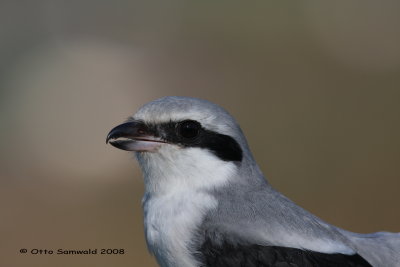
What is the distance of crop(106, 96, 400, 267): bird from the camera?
2.10 metres

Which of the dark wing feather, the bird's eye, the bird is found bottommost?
the dark wing feather

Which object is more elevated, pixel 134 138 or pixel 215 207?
pixel 134 138

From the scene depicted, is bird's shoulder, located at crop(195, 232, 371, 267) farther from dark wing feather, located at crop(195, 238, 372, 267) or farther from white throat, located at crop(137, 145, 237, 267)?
white throat, located at crop(137, 145, 237, 267)

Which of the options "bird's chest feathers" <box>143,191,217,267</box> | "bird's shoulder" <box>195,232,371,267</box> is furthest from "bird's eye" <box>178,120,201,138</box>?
"bird's shoulder" <box>195,232,371,267</box>

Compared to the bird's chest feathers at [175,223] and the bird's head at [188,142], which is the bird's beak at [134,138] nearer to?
the bird's head at [188,142]

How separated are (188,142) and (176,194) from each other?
20 centimetres

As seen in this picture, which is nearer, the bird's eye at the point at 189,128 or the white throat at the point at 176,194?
the white throat at the point at 176,194

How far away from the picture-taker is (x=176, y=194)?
233 cm

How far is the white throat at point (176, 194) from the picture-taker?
2195 mm

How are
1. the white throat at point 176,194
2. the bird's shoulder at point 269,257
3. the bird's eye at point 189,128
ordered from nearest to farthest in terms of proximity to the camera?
the bird's shoulder at point 269,257, the white throat at point 176,194, the bird's eye at point 189,128

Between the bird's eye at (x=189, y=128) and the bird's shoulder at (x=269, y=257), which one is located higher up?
the bird's eye at (x=189, y=128)

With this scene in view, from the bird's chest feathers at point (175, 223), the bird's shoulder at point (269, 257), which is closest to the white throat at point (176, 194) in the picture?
the bird's chest feathers at point (175, 223)

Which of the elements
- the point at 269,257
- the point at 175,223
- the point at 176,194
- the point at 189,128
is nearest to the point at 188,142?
the point at 189,128

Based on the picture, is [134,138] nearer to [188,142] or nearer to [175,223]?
[188,142]
